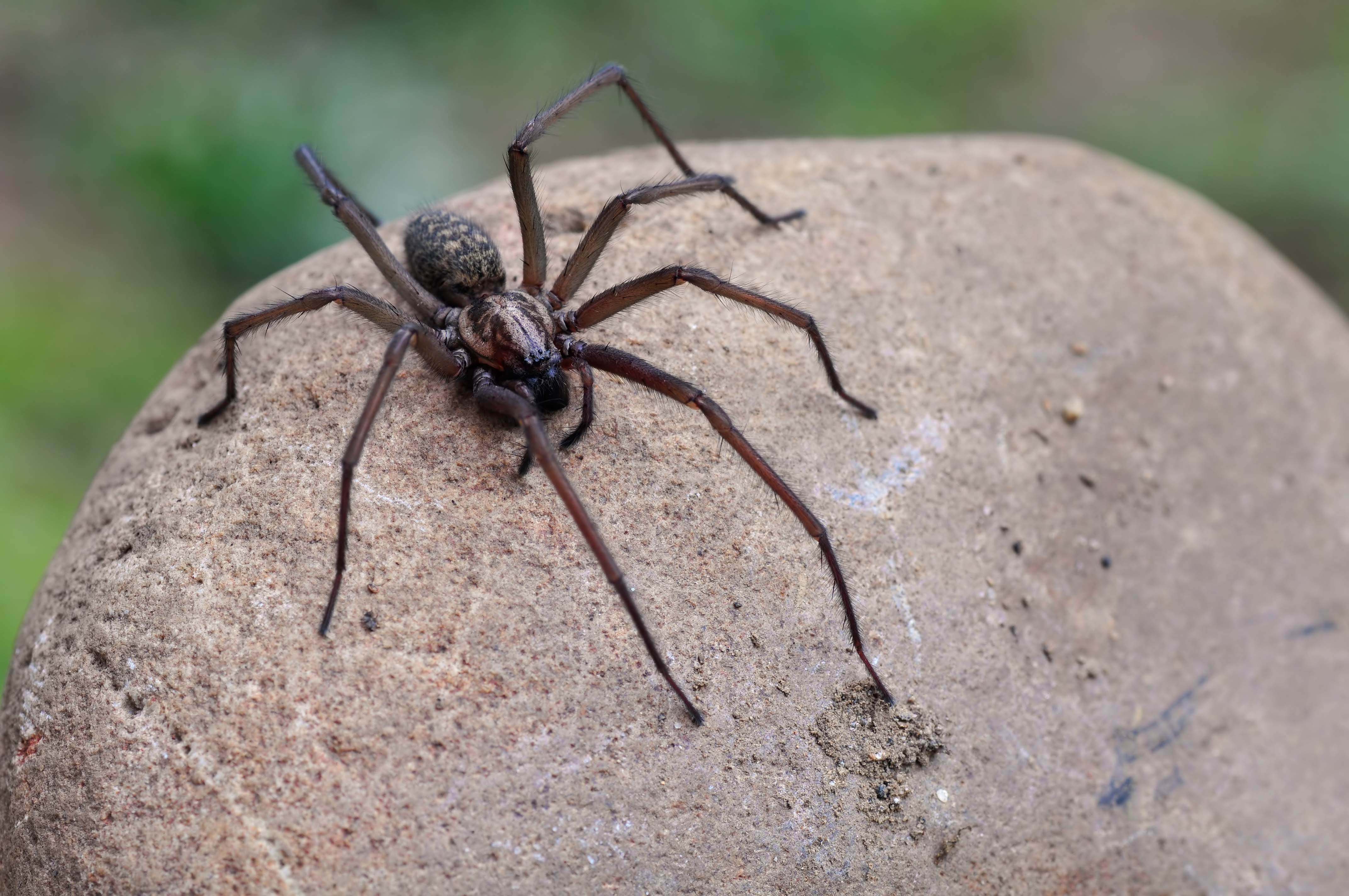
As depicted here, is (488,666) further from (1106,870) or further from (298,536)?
(1106,870)

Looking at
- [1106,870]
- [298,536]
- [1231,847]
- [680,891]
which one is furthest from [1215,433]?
[298,536]

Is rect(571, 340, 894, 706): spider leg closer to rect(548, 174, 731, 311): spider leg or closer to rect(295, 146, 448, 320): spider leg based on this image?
rect(548, 174, 731, 311): spider leg

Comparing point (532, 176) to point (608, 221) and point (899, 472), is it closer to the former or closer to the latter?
point (608, 221)

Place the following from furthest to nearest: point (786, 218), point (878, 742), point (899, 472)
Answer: point (786, 218)
point (899, 472)
point (878, 742)

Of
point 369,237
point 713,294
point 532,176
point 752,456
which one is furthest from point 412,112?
point 752,456

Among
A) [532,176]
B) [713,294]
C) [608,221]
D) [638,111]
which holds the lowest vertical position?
[713,294]

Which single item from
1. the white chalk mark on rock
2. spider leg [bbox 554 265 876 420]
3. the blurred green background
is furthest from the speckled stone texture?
the blurred green background

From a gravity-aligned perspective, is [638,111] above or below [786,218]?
above

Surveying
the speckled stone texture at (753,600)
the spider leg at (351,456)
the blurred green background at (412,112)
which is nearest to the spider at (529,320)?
the spider leg at (351,456)
